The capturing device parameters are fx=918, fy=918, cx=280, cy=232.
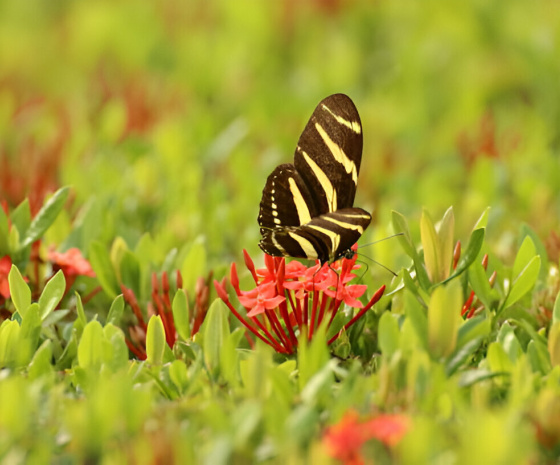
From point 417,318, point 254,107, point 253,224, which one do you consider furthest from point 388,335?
point 254,107

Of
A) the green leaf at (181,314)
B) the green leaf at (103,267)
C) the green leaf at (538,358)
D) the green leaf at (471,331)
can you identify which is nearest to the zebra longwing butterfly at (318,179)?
the green leaf at (181,314)

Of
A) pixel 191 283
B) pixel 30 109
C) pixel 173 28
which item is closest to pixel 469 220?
pixel 191 283

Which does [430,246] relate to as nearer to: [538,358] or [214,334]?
[538,358]

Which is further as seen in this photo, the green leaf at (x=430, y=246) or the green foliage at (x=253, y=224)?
the green leaf at (x=430, y=246)

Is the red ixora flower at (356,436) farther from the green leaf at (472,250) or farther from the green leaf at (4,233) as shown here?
the green leaf at (4,233)

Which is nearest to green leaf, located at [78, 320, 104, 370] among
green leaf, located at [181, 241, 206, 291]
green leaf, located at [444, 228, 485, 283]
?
green leaf, located at [181, 241, 206, 291]

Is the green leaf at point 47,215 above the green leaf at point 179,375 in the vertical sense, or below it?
above

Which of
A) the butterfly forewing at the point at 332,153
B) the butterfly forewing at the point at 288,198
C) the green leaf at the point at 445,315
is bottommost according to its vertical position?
the green leaf at the point at 445,315

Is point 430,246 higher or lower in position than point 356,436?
higher
